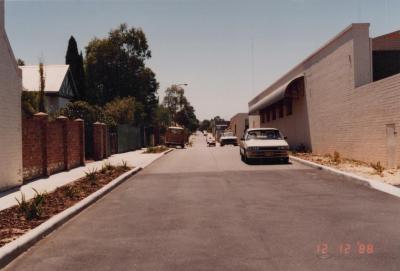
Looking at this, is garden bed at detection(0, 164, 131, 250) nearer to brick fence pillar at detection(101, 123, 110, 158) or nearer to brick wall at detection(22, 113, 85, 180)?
brick wall at detection(22, 113, 85, 180)

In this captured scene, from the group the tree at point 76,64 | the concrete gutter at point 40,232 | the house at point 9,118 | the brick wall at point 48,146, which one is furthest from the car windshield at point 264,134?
the tree at point 76,64

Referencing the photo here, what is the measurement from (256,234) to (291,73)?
26.4m

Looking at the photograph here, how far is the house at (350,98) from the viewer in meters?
15.2

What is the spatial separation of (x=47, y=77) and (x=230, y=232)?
40359mm

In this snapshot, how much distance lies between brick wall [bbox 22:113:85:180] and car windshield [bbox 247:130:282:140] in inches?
313

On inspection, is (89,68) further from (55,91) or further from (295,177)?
(295,177)

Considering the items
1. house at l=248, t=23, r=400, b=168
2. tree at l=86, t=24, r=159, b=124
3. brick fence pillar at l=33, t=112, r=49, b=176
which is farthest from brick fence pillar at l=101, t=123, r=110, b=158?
tree at l=86, t=24, r=159, b=124

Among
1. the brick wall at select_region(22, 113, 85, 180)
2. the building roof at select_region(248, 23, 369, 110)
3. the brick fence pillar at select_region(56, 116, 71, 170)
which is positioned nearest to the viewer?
the brick wall at select_region(22, 113, 85, 180)

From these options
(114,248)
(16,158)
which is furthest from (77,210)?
(16,158)

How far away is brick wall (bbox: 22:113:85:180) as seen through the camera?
13906mm
